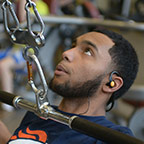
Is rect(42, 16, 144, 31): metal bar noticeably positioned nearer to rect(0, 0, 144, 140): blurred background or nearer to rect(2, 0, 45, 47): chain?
rect(0, 0, 144, 140): blurred background

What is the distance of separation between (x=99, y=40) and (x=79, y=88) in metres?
0.19

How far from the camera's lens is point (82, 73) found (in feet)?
2.67

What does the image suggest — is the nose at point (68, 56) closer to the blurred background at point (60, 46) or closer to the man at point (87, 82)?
the man at point (87, 82)

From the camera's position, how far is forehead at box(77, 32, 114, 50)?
0.86 m

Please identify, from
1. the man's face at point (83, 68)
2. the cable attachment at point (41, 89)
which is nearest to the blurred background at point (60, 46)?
the man's face at point (83, 68)

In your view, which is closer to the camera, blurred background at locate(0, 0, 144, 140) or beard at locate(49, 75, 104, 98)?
beard at locate(49, 75, 104, 98)

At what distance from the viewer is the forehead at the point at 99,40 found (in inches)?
34.0

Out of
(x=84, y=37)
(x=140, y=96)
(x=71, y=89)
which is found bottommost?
(x=140, y=96)

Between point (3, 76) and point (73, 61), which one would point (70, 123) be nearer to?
point (73, 61)

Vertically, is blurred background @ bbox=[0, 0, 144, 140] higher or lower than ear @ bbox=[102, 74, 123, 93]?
lower

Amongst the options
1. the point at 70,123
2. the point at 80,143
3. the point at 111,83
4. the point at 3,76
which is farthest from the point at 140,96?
the point at 3,76

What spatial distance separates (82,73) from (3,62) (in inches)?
51.2

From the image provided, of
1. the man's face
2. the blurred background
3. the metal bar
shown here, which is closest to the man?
the man's face

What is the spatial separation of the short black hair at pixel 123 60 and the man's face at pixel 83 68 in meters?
0.02
